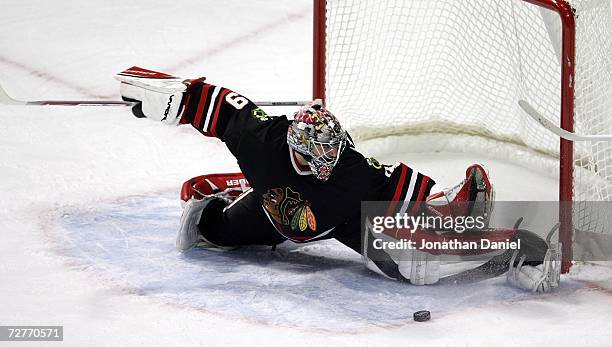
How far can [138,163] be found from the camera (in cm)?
431

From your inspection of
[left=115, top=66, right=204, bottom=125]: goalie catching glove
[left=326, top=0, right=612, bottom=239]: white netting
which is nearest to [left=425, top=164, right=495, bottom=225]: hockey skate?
[left=326, top=0, right=612, bottom=239]: white netting

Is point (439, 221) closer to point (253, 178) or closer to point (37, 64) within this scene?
point (253, 178)

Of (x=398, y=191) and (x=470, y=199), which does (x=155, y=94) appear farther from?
(x=470, y=199)

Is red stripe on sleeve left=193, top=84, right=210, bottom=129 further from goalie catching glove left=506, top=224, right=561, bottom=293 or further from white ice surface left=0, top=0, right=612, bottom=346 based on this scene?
goalie catching glove left=506, top=224, right=561, bottom=293

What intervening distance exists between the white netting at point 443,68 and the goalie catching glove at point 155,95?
0.68m

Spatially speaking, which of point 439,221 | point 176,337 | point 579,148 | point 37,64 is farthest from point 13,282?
point 37,64

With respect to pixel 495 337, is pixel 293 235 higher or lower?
higher

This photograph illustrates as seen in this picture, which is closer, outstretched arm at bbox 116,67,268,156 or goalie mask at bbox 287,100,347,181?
goalie mask at bbox 287,100,347,181

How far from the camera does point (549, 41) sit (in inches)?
145

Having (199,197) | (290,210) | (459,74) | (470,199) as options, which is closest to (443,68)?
(459,74)

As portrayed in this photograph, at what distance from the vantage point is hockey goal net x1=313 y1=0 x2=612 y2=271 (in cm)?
348

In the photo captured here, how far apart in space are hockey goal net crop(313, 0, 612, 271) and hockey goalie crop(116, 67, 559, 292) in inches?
10.3

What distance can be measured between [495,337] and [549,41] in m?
1.09

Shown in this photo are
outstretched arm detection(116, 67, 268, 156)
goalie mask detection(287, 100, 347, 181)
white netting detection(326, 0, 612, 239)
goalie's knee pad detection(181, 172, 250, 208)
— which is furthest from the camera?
white netting detection(326, 0, 612, 239)
